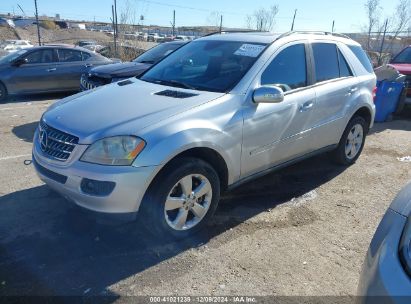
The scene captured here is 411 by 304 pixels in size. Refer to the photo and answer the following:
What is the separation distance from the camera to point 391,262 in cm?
170

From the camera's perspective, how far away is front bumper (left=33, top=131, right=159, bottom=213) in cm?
283

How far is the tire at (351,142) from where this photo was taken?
5.08 meters

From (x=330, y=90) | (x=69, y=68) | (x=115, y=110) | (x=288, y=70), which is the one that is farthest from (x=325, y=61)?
(x=69, y=68)

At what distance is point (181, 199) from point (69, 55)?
333 inches

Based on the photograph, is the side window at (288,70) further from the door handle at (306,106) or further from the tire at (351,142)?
the tire at (351,142)

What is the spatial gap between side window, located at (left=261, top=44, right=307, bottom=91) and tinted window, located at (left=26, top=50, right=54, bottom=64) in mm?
7852

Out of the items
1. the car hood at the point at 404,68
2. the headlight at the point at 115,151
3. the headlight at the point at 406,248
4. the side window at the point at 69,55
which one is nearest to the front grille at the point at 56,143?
the headlight at the point at 115,151

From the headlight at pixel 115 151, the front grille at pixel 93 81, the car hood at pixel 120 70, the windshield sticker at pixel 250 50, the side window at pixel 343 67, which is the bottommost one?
the front grille at pixel 93 81

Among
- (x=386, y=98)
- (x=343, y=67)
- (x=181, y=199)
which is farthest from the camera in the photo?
(x=386, y=98)

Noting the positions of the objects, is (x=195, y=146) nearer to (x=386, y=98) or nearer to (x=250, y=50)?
(x=250, y=50)

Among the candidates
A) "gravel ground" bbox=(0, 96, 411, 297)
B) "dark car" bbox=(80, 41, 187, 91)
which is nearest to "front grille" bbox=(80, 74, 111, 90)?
"dark car" bbox=(80, 41, 187, 91)

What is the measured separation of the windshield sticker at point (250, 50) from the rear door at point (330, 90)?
85 centimetres

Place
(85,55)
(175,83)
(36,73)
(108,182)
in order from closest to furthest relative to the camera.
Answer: (108,182) < (175,83) < (36,73) < (85,55)

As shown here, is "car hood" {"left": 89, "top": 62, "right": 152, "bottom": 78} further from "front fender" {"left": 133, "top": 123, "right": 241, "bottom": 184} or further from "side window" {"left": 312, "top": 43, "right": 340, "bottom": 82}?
"front fender" {"left": 133, "top": 123, "right": 241, "bottom": 184}
